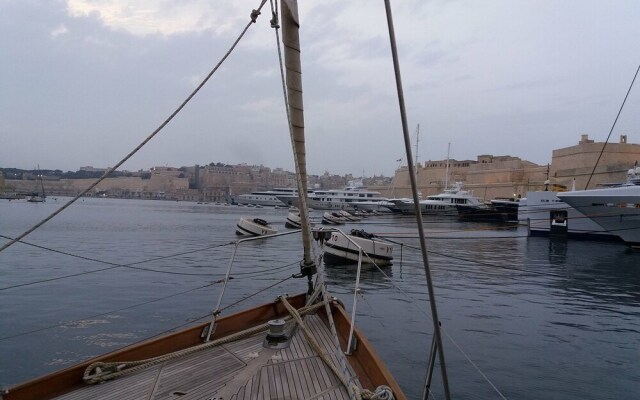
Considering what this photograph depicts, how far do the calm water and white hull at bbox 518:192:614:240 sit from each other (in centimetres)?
942

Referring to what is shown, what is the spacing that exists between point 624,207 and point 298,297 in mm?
25980

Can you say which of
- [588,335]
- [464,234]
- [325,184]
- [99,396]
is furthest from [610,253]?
[325,184]

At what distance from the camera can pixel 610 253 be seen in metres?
24.5

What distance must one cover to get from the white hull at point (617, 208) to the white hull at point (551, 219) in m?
3.26

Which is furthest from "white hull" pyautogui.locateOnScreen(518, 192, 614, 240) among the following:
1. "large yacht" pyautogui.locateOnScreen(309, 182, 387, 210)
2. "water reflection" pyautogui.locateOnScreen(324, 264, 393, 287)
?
"large yacht" pyautogui.locateOnScreen(309, 182, 387, 210)

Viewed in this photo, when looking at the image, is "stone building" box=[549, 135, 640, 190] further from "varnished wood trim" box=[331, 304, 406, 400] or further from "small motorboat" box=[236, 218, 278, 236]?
"varnished wood trim" box=[331, 304, 406, 400]

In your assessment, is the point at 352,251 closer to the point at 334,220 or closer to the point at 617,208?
the point at 617,208

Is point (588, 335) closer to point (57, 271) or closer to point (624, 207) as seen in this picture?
point (57, 271)

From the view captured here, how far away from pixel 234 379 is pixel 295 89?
3380mm

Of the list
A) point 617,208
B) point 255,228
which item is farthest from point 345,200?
point 617,208

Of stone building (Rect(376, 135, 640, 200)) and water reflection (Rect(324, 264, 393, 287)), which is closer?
water reflection (Rect(324, 264, 393, 287))

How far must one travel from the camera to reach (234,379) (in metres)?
3.95

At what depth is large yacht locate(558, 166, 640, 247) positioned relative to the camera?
25.0 metres

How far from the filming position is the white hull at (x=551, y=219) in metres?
30.9
